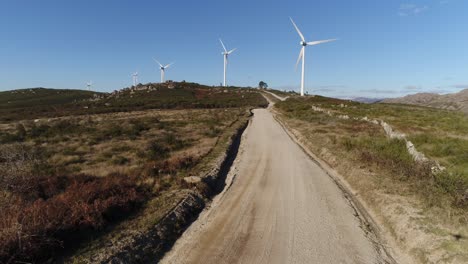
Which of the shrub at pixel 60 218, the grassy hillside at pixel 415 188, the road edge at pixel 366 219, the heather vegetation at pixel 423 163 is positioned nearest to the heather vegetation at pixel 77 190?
the shrub at pixel 60 218

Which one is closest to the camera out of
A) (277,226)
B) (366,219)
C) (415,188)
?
(277,226)

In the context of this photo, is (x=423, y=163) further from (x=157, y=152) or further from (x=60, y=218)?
(x=157, y=152)

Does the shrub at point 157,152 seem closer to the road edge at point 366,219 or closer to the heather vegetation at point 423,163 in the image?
the road edge at point 366,219

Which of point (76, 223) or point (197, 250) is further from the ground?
point (76, 223)

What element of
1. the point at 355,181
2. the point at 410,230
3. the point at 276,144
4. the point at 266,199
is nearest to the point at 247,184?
the point at 266,199

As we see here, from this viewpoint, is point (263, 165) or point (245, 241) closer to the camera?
point (245, 241)

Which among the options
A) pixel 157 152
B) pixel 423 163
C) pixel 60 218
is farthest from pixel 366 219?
pixel 157 152

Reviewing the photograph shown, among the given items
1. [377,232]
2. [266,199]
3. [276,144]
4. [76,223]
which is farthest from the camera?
[276,144]

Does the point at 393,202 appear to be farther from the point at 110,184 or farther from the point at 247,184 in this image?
the point at 110,184

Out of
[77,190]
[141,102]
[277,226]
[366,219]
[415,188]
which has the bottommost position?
[366,219]
